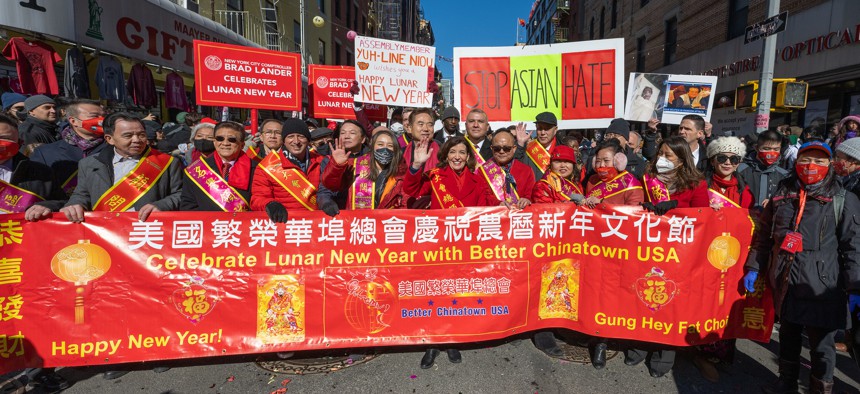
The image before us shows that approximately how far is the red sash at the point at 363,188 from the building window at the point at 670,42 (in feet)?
60.6

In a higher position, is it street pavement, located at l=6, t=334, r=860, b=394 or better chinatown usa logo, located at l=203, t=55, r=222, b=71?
better chinatown usa logo, located at l=203, t=55, r=222, b=71

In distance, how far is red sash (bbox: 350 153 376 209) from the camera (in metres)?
3.65

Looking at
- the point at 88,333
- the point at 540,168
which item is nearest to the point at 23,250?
the point at 88,333

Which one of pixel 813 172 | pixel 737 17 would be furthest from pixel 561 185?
pixel 737 17

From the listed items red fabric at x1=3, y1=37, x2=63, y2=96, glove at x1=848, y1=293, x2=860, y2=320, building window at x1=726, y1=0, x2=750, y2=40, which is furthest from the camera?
building window at x1=726, y1=0, x2=750, y2=40

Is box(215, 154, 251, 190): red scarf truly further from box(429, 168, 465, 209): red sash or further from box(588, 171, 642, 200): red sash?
box(588, 171, 642, 200): red sash

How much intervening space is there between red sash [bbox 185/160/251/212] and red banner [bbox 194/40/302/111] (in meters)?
3.28

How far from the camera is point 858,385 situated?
319 cm

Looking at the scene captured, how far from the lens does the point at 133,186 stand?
322 cm

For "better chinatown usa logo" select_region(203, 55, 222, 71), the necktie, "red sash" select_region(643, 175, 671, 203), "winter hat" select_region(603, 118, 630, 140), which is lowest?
"red sash" select_region(643, 175, 671, 203)

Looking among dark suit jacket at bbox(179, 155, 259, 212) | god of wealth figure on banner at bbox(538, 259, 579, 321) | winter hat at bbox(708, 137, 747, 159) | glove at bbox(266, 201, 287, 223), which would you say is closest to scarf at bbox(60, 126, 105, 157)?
dark suit jacket at bbox(179, 155, 259, 212)

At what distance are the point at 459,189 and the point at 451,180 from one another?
0.10 m

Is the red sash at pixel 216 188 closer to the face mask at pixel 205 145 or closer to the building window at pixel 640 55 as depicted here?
the face mask at pixel 205 145

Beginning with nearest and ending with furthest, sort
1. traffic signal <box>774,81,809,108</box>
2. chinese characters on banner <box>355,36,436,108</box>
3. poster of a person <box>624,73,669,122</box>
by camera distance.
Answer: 1. chinese characters on banner <box>355,36,436,108</box>
2. traffic signal <box>774,81,809,108</box>
3. poster of a person <box>624,73,669,122</box>
